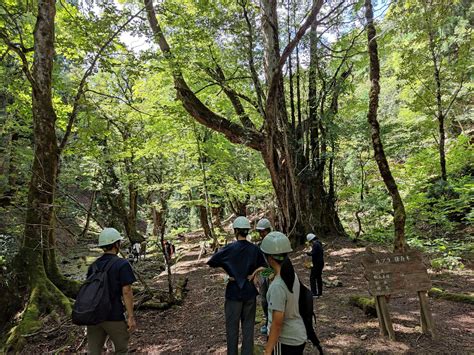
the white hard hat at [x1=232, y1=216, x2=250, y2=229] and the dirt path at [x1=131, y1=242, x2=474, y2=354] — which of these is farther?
the dirt path at [x1=131, y1=242, x2=474, y2=354]

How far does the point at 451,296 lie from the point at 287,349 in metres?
5.44

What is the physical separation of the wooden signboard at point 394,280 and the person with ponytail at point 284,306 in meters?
2.55

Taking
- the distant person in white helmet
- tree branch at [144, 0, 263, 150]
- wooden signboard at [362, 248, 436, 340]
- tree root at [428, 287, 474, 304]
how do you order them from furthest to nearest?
tree branch at [144, 0, 263, 150]
tree root at [428, 287, 474, 304]
wooden signboard at [362, 248, 436, 340]
the distant person in white helmet

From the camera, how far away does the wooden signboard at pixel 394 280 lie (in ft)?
14.7

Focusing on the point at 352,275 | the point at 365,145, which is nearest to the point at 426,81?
the point at 365,145

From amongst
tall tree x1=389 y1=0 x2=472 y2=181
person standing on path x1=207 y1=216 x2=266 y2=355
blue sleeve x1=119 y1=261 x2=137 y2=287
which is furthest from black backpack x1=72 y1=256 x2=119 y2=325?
tall tree x1=389 y1=0 x2=472 y2=181

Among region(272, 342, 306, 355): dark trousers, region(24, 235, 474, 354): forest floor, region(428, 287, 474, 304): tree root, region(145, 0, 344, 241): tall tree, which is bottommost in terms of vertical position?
region(24, 235, 474, 354): forest floor

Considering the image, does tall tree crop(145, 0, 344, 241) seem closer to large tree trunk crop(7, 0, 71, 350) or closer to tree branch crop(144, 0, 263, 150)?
tree branch crop(144, 0, 263, 150)

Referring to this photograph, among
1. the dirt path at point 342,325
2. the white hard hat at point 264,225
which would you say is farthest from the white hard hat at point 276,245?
the dirt path at point 342,325

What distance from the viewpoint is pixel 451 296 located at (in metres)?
6.13

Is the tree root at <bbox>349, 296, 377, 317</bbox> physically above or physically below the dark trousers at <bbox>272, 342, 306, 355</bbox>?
below

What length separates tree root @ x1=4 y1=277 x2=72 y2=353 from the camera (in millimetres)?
5512

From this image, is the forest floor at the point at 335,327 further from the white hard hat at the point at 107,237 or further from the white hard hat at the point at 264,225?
the white hard hat at the point at 107,237

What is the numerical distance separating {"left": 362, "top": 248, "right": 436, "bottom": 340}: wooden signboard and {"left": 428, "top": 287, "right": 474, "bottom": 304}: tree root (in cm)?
210
